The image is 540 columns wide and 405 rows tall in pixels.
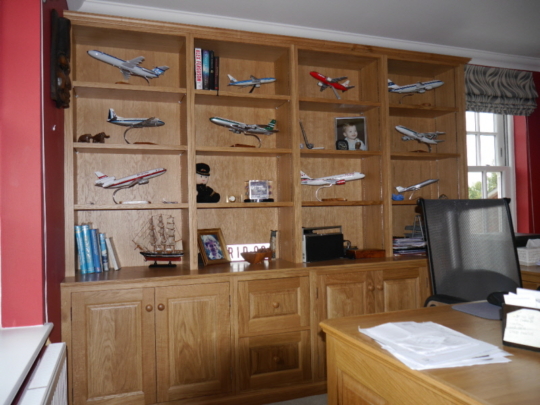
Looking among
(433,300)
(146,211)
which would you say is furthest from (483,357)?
(146,211)

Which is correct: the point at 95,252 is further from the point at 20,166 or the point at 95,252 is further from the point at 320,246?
the point at 320,246

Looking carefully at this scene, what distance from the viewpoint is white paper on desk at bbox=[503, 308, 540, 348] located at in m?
1.08

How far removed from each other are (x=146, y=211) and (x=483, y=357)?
7.33 feet

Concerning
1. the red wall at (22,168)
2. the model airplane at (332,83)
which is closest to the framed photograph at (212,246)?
the red wall at (22,168)

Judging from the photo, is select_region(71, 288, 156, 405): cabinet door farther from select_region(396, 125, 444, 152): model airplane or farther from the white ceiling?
select_region(396, 125, 444, 152): model airplane

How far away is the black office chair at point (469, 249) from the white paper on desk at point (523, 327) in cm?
76

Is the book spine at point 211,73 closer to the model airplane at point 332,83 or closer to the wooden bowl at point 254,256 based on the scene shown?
the model airplane at point 332,83

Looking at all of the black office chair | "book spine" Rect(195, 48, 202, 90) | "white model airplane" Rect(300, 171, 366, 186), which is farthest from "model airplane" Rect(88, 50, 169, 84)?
the black office chair

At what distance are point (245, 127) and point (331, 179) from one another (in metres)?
0.73

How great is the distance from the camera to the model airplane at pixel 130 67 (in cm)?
247

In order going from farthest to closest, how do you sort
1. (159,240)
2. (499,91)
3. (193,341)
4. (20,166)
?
(499,91)
(159,240)
(193,341)
(20,166)

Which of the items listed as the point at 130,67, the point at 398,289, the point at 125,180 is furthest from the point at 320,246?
the point at 130,67

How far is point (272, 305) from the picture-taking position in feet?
8.13

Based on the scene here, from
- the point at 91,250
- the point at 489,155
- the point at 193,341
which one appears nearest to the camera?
the point at 193,341
